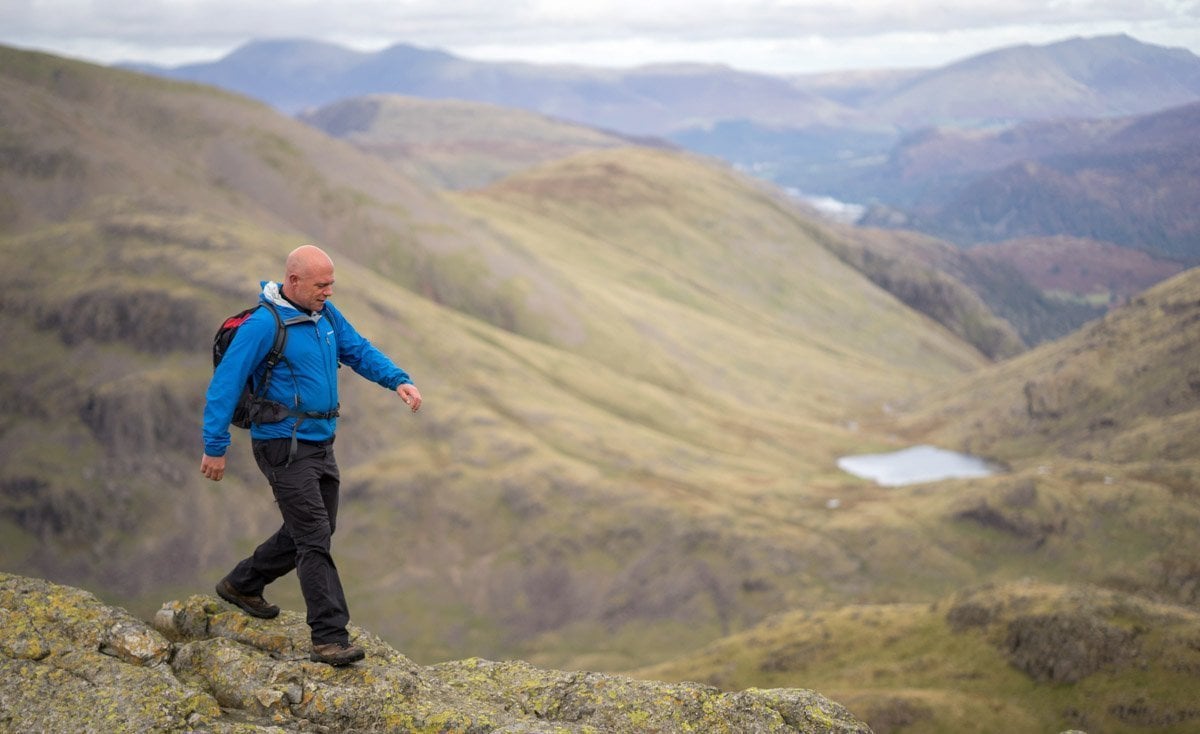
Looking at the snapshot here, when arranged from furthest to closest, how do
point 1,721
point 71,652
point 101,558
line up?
point 101,558, point 71,652, point 1,721

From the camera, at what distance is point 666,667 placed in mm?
93000

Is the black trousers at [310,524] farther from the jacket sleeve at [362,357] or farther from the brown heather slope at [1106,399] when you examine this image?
the brown heather slope at [1106,399]

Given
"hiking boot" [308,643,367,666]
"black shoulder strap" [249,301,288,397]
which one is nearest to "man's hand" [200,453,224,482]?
"black shoulder strap" [249,301,288,397]

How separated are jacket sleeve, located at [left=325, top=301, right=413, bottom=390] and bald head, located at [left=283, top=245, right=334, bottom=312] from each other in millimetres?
963

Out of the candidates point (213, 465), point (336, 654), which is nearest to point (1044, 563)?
point (336, 654)

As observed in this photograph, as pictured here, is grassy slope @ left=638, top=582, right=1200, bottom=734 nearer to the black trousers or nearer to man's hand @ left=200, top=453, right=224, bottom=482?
the black trousers

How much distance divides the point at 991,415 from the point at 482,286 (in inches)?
3976

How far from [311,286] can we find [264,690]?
19.1 feet

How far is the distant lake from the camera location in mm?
160375

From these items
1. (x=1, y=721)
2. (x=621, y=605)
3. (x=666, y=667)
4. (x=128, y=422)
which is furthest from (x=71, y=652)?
(x=128, y=422)

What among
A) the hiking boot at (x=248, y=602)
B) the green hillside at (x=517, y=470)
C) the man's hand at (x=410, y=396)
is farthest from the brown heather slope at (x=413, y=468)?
the man's hand at (x=410, y=396)

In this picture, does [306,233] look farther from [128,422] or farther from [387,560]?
[387,560]

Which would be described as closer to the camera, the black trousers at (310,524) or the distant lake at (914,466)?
the black trousers at (310,524)

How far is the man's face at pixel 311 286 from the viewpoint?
46.6ft
